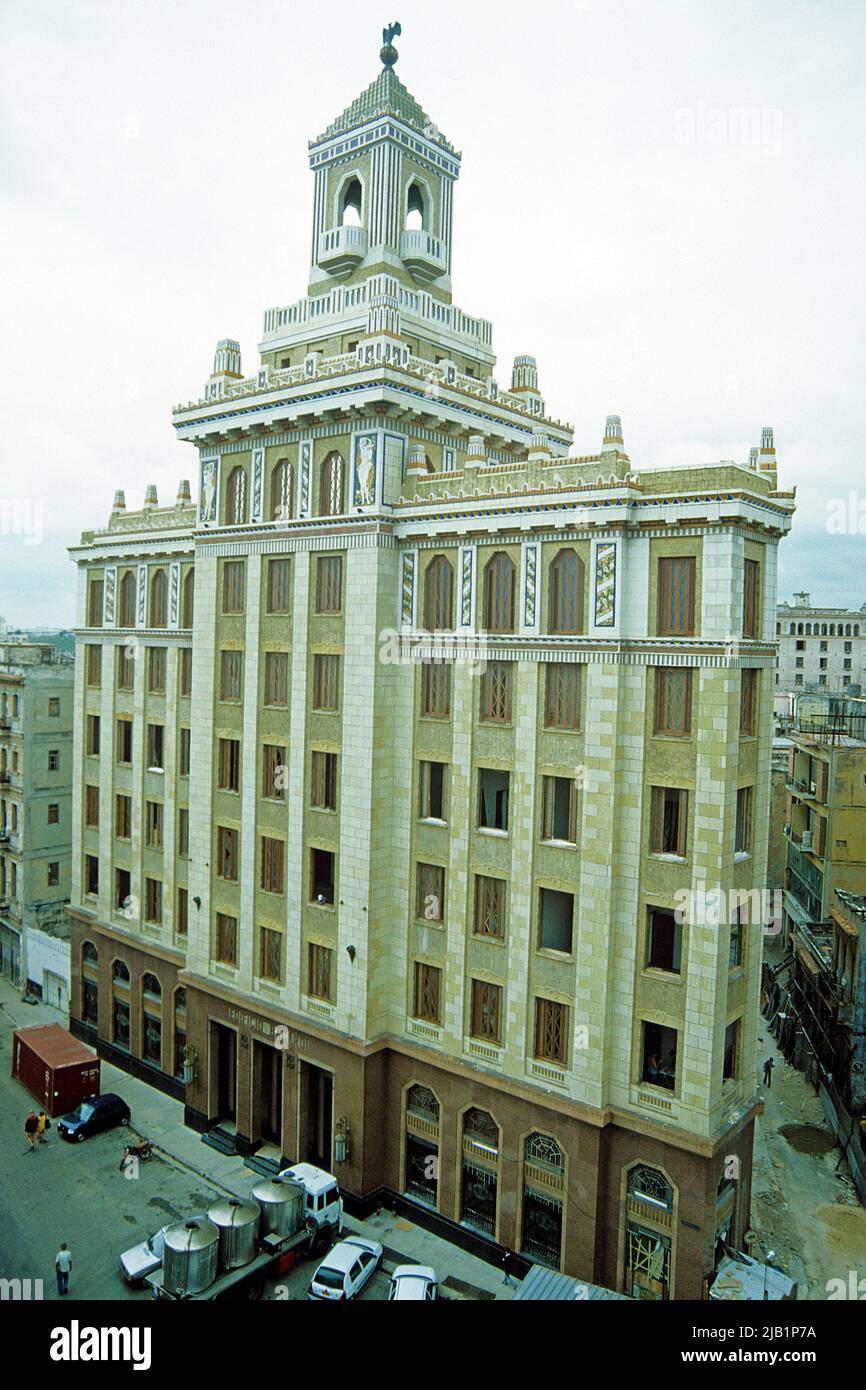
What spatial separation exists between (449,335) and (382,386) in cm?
908

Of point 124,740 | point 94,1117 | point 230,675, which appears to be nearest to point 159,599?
point 124,740

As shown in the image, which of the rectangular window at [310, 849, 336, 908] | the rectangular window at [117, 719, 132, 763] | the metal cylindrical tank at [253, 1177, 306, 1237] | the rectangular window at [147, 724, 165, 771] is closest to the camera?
the metal cylindrical tank at [253, 1177, 306, 1237]

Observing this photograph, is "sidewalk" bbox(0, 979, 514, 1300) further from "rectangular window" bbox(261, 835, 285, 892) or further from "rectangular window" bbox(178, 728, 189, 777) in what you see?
"rectangular window" bbox(178, 728, 189, 777)

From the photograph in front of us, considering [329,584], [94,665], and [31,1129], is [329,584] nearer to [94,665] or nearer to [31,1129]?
[94,665]

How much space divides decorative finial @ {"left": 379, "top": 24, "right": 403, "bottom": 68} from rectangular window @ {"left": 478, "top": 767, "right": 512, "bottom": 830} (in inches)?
1214

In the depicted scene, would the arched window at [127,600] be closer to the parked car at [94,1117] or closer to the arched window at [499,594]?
the parked car at [94,1117]

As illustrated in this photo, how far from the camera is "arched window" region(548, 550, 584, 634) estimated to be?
31828 millimetres

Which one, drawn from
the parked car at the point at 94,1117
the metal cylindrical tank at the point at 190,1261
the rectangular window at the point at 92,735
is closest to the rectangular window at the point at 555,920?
the metal cylindrical tank at the point at 190,1261

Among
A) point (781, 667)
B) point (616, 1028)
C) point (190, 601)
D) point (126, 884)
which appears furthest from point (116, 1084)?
point (781, 667)

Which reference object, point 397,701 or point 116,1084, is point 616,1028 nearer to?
point 397,701

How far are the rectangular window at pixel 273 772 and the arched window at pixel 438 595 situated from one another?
8790 mm

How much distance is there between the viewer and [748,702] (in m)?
30.8

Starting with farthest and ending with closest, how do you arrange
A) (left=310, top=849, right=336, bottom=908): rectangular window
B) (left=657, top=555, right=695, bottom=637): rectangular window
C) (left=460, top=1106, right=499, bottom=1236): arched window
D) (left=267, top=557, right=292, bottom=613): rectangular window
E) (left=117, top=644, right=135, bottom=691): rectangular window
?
(left=117, top=644, right=135, bottom=691): rectangular window
(left=267, top=557, right=292, bottom=613): rectangular window
(left=310, top=849, right=336, bottom=908): rectangular window
(left=460, top=1106, right=499, bottom=1236): arched window
(left=657, top=555, right=695, bottom=637): rectangular window

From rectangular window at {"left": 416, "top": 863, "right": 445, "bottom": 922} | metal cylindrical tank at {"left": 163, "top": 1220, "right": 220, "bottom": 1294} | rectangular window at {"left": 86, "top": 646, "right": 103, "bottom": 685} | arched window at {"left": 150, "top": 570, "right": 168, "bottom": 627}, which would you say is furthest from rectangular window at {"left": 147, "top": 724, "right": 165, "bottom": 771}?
metal cylindrical tank at {"left": 163, "top": 1220, "right": 220, "bottom": 1294}
